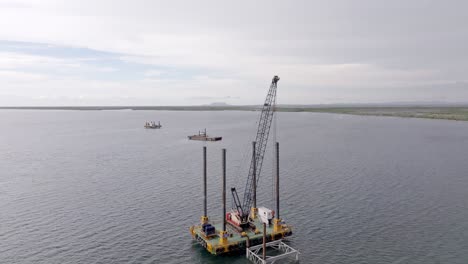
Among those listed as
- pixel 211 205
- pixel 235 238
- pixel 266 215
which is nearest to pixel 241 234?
pixel 235 238

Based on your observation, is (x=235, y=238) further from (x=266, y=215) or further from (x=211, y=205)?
(x=211, y=205)

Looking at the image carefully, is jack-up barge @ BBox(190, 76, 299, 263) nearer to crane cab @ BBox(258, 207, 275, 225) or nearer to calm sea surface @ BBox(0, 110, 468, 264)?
crane cab @ BBox(258, 207, 275, 225)

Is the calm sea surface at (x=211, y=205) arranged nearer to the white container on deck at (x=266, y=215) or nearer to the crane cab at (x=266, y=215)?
the crane cab at (x=266, y=215)

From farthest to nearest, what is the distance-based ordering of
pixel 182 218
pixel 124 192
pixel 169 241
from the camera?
pixel 124 192 < pixel 182 218 < pixel 169 241

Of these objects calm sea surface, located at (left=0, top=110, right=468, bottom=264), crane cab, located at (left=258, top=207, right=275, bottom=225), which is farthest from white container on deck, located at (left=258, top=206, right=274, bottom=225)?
calm sea surface, located at (left=0, top=110, right=468, bottom=264)

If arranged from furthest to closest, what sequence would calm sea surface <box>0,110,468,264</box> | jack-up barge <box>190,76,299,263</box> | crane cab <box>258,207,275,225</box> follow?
crane cab <box>258,207,275,225</box>
calm sea surface <box>0,110,468,264</box>
jack-up barge <box>190,76,299,263</box>

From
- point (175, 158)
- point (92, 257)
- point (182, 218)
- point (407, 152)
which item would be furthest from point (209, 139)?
point (92, 257)

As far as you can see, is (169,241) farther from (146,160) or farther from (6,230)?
(146,160)

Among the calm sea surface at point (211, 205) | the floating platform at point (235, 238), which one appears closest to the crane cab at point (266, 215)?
the floating platform at point (235, 238)
